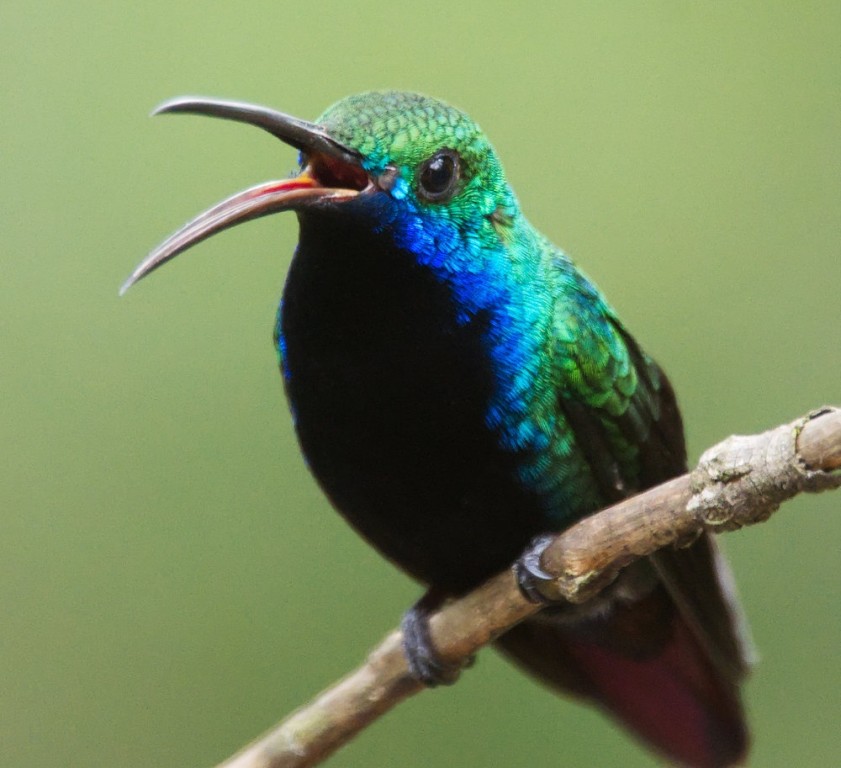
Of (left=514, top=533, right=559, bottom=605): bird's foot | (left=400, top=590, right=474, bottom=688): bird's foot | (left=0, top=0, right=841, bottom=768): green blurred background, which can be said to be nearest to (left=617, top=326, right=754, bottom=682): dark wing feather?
(left=514, top=533, right=559, bottom=605): bird's foot

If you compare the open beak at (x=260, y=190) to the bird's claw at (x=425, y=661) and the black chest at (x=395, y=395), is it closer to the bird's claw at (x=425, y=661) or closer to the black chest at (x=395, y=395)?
the black chest at (x=395, y=395)

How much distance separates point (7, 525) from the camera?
3.30 meters

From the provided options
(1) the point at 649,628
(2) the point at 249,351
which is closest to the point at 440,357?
(1) the point at 649,628

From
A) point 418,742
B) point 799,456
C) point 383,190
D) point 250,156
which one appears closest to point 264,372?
point 250,156

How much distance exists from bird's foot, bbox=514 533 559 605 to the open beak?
593mm

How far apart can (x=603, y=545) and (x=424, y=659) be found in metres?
0.60

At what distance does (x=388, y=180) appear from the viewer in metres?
1.74

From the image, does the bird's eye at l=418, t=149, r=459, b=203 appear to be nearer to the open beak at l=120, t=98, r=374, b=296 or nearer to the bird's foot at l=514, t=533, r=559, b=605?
the open beak at l=120, t=98, r=374, b=296

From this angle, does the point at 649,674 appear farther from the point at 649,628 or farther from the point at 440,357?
the point at 440,357

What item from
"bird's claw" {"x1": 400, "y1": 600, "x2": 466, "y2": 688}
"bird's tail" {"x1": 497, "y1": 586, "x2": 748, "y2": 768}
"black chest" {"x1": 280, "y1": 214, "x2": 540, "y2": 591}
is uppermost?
"black chest" {"x1": 280, "y1": 214, "x2": 540, "y2": 591}

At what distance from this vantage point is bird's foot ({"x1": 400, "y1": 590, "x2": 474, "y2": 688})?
7.13 feet

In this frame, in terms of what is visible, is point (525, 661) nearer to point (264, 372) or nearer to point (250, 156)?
point (264, 372)

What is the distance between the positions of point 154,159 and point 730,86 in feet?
4.98

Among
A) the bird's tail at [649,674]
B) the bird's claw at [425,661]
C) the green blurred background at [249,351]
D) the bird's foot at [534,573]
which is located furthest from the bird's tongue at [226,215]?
the green blurred background at [249,351]
